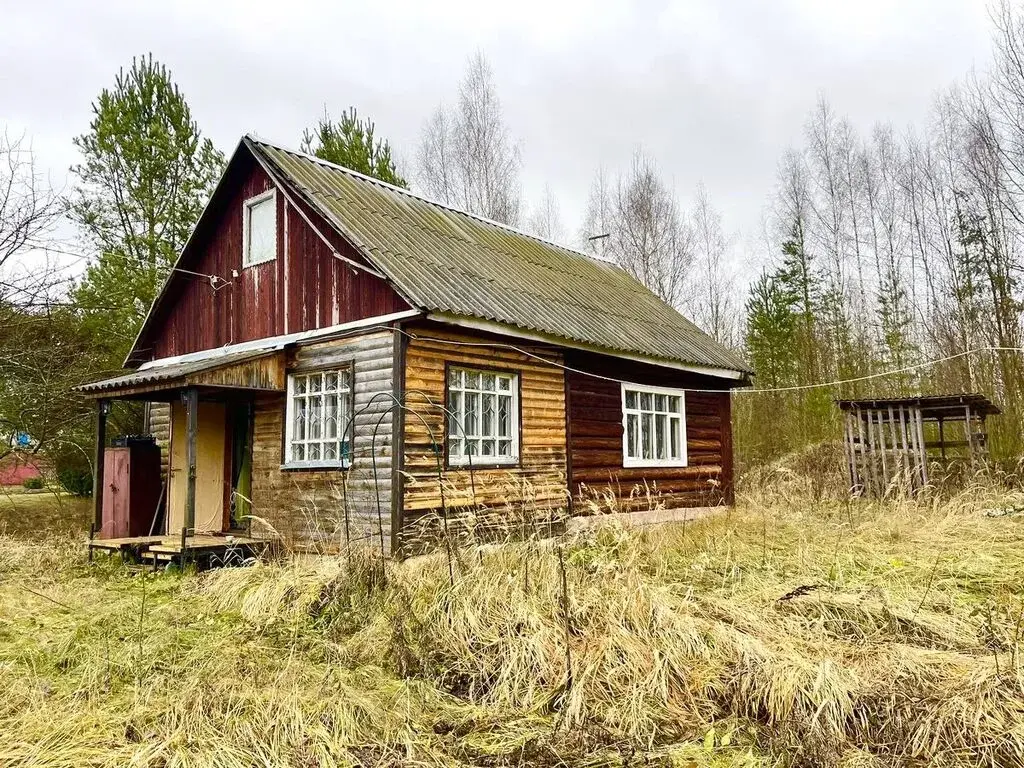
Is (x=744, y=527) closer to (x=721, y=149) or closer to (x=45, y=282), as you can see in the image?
(x=45, y=282)

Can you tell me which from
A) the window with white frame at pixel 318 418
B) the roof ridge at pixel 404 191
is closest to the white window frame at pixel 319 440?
the window with white frame at pixel 318 418

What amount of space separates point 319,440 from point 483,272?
3698 mm

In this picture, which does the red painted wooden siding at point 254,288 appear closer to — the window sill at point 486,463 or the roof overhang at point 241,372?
the roof overhang at point 241,372

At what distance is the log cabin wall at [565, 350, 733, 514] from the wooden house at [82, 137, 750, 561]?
0.04 m

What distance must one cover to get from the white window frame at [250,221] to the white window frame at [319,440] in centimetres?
211

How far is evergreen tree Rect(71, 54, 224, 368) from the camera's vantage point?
17812 millimetres

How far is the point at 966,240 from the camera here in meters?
20.2

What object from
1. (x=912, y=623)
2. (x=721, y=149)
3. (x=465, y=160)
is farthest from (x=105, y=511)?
(x=721, y=149)

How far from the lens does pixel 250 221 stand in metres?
11.8

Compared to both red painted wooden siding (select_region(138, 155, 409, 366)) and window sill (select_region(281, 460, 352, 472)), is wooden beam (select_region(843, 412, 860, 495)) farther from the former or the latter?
window sill (select_region(281, 460, 352, 472))

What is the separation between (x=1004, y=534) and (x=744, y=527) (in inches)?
121

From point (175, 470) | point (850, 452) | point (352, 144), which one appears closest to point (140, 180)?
point (352, 144)

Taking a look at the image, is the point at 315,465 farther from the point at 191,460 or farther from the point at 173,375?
the point at 173,375

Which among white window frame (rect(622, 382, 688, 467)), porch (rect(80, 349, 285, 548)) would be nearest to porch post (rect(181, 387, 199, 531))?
porch (rect(80, 349, 285, 548))
